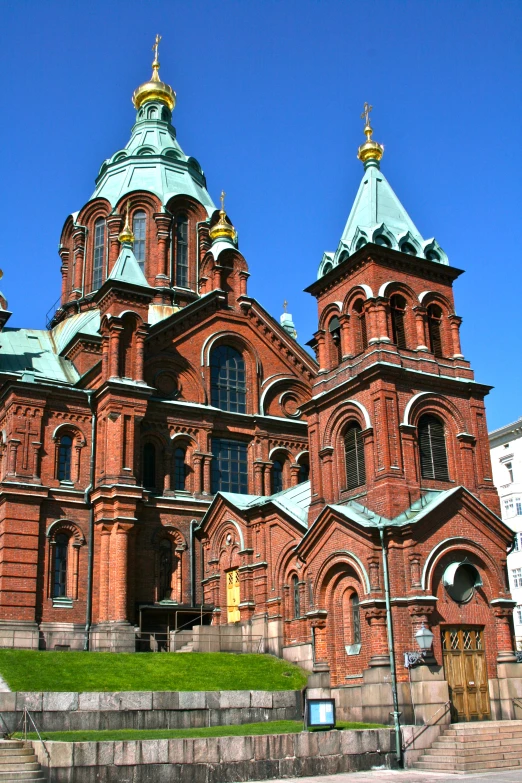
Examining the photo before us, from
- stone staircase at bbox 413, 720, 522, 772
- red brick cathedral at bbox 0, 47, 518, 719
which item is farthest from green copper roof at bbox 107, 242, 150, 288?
stone staircase at bbox 413, 720, 522, 772

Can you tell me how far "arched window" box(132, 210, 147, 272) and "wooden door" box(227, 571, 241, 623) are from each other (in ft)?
54.3

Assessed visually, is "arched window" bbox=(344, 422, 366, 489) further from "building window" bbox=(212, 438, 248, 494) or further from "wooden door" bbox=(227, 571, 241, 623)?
"building window" bbox=(212, 438, 248, 494)

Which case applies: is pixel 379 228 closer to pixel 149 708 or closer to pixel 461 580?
pixel 461 580

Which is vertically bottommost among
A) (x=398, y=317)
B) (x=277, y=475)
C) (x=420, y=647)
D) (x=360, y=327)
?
(x=420, y=647)

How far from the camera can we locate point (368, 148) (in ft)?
105

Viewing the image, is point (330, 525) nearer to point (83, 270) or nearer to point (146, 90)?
point (83, 270)

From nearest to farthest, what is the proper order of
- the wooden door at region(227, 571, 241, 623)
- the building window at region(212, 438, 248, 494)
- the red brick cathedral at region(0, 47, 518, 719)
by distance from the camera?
the red brick cathedral at region(0, 47, 518, 719) → the wooden door at region(227, 571, 241, 623) → the building window at region(212, 438, 248, 494)

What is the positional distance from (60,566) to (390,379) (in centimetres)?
1402

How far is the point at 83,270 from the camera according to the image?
144 feet

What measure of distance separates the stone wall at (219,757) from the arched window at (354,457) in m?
8.31

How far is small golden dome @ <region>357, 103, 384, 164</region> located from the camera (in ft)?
105

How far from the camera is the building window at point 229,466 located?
36.2 meters

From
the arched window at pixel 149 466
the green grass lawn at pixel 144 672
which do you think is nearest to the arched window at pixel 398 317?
the green grass lawn at pixel 144 672

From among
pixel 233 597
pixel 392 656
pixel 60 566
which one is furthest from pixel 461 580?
pixel 60 566
